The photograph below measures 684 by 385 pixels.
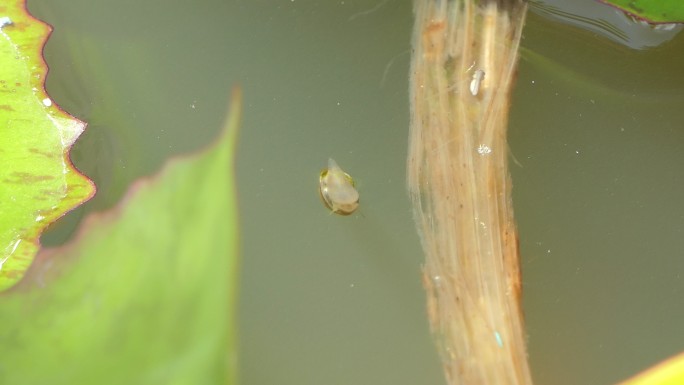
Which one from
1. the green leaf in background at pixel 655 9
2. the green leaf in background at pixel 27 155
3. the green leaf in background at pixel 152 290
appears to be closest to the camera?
the green leaf in background at pixel 152 290

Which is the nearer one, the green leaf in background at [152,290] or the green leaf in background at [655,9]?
the green leaf in background at [152,290]

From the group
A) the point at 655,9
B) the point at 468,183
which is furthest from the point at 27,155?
the point at 655,9

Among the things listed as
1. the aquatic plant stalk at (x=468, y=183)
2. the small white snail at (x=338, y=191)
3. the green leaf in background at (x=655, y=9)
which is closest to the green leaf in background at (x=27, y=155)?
the small white snail at (x=338, y=191)

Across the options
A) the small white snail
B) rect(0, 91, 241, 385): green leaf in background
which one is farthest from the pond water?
rect(0, 91, 241, 385): green leaf in background

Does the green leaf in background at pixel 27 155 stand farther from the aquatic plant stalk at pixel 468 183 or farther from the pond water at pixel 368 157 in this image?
the aquatic plant stalk at pixel 468 183

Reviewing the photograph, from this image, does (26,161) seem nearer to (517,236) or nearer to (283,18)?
(283,18)

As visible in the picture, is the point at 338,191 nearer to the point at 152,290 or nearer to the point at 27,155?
the point at 27,155

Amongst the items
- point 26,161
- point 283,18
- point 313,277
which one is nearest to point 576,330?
point 313,277

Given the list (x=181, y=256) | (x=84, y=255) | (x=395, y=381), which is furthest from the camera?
(x=395, y=381)
